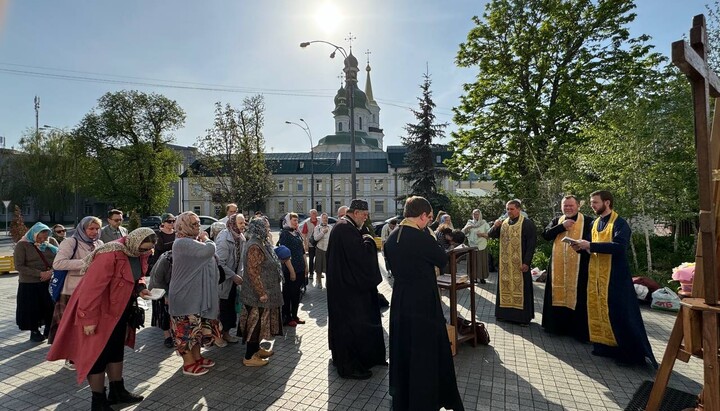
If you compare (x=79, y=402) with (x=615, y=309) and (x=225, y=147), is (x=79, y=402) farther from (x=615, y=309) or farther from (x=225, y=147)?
Result: (x=225, y=147)

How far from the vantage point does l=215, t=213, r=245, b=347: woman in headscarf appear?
19.2 feet

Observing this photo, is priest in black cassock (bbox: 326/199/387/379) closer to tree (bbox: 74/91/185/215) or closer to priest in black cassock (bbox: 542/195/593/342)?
priest in black cassock (bbox: 542/195/593/342)

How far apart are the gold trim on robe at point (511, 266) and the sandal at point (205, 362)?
469 cm

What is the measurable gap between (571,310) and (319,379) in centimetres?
395

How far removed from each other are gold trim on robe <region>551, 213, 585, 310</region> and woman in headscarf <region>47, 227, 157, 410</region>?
18.4 ft

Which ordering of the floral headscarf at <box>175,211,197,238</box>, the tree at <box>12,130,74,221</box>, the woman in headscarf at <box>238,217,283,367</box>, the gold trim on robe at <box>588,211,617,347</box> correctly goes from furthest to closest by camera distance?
the tree at <box>12,130,74,221</box>
the gold trim on robe at <box>588,211,617,347</box>
the woman in headscarf at <box>238,217,283,367</box>
the floral headscarf at <box>175,211,197,238</box>

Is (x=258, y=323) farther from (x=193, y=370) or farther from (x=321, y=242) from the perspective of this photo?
(x=321, y=242)

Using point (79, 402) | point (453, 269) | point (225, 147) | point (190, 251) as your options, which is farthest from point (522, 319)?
point (225, 147)

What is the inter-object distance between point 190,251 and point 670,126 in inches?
423

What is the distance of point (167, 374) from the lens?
4742 millimetres

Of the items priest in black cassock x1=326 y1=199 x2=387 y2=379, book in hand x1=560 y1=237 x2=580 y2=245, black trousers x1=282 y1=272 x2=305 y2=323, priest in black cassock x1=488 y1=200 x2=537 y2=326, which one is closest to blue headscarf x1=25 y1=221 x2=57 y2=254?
black trousers x1=282 y1=272 x2=305 y2=323

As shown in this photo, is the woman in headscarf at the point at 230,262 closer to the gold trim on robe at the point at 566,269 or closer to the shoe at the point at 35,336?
the shoe at the point at 35,336

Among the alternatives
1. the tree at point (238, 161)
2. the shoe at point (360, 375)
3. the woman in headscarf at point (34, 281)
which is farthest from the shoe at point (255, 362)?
the tree at point (238, 161)

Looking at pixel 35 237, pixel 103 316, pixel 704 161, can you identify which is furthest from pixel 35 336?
pixel 704 161
